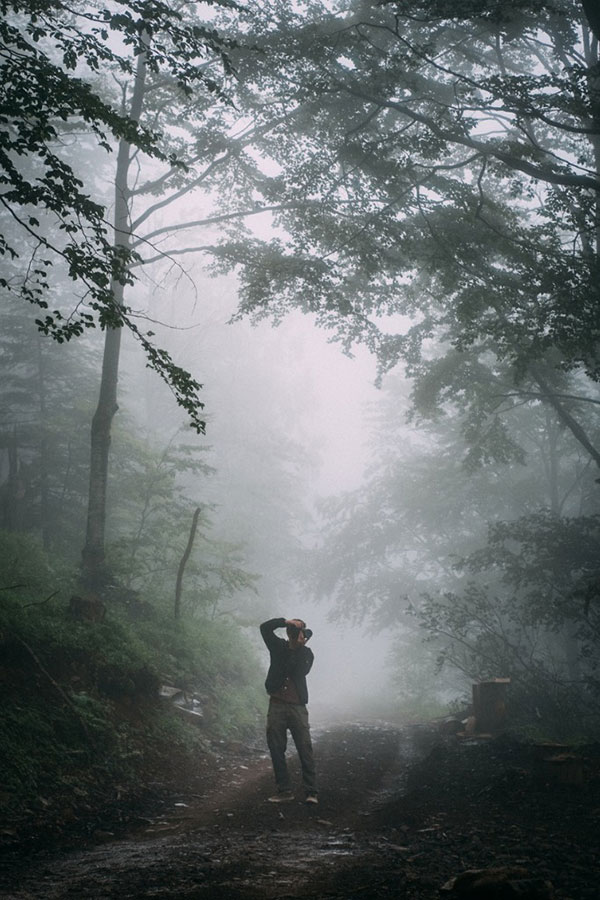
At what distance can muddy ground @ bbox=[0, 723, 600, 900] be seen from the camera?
3613mm

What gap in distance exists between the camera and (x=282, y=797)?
6.33 meters

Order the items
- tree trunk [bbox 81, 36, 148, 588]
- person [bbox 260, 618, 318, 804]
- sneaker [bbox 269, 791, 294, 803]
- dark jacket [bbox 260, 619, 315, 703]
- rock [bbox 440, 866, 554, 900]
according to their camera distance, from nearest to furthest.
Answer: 1. rock [bbox 440, 866, 554, 900]
2. sneaker [bbox 269, 791, 294, 803]
3. person [bbox 260, 618, 318, 804]
4. dark jacket [bbox 260, 619, 315, 703]
5. tree trunk [bbox 81, 36, 148, 588]

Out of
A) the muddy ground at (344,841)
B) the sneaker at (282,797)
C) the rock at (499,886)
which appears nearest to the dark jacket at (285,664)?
the sneaker at (282,797)

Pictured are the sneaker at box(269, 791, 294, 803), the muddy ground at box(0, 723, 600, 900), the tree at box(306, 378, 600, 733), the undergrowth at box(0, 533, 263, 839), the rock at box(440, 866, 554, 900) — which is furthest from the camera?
the tree at box(306, 378, 600, 733)

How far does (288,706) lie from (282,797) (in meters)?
0.98

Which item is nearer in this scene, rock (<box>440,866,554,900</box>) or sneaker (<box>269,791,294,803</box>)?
rock (<box>440,866,554,900</box>)

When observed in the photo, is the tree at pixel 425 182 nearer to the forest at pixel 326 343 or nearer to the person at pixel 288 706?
the forest at pixel 326 343

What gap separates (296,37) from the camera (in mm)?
10602

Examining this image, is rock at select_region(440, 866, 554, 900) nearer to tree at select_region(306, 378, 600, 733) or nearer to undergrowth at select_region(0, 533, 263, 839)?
undergrowth at select_region(0, 533, 263, 839)

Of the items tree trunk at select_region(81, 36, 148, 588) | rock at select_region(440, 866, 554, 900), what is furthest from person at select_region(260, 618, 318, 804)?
tree trunk at select_region(81, 36, 148, 588)

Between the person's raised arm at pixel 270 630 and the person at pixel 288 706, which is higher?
the person's raised arm at pixel 270 630

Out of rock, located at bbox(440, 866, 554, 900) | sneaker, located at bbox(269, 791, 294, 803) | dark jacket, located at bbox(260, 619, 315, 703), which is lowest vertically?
sneaker, located at bbox(269, 791, 294, 803)

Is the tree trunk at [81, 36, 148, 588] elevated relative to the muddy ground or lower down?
elevated

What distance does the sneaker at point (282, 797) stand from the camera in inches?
246
